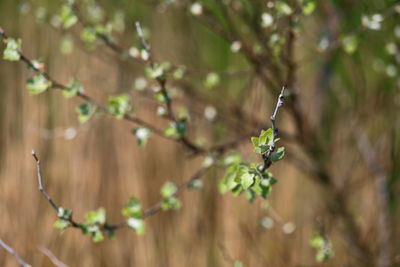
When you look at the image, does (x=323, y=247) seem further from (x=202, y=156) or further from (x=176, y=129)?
(x=202, y=156)

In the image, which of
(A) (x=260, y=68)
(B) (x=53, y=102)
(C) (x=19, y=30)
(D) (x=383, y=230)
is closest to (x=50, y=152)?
(B) (x=53, y=102)

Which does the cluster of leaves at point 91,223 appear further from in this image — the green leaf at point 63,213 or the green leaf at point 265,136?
the green leaf at point 265,136

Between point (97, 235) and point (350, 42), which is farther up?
point (350, 42)

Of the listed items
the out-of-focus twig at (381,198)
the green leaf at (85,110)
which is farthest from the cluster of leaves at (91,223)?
the out-of-focus twig at (381,198)

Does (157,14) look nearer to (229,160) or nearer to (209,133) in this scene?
(209,133)

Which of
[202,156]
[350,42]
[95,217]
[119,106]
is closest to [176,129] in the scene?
[119,106]

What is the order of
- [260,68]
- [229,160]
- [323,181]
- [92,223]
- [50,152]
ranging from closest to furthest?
[92,223], [229,160], [260,68], [323,181], [50,152]

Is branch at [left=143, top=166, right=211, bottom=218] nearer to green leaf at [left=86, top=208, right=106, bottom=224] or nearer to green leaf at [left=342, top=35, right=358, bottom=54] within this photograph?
green leaf at [left=86, top=208, right=106, bottom=224]

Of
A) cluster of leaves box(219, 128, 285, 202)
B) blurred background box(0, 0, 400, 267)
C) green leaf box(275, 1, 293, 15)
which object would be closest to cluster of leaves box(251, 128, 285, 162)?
cluster of leaves box(219, 128, 285, 202)
